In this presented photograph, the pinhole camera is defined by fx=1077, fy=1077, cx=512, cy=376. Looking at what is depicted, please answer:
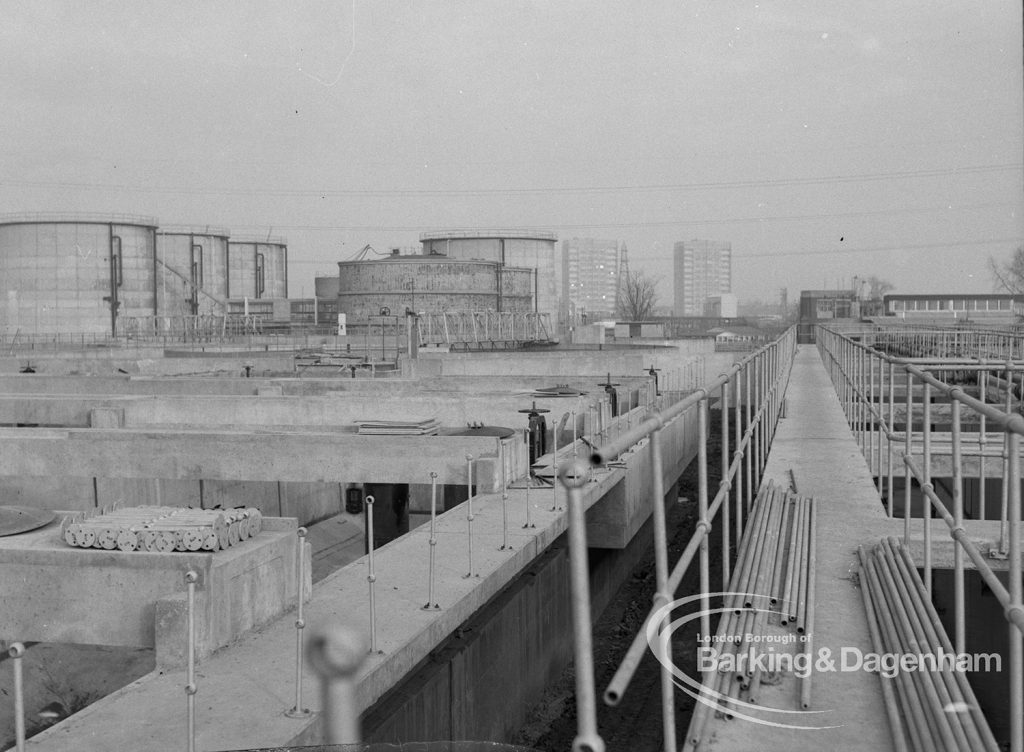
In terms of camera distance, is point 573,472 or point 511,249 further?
point 511,249

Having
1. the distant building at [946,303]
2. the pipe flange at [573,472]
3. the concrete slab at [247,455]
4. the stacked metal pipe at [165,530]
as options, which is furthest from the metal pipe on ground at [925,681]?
the distant building at [946,303]

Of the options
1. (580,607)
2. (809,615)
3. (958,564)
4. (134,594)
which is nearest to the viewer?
(580,607)

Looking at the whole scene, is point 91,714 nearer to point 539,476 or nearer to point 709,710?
point 709,710

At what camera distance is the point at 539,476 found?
12.6 metres

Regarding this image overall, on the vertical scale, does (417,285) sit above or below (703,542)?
above

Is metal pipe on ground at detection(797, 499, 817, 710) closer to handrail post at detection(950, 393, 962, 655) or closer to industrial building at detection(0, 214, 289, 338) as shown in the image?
handrail post at detection(950, 393, 962, 655)

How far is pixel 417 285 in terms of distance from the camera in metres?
56.0

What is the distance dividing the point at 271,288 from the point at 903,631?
7763 centimetres

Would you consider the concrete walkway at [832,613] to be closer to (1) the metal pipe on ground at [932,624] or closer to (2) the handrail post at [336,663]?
(1) the metal pipe on ground at [932,624]

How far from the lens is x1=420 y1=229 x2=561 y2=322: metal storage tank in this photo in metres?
67.6

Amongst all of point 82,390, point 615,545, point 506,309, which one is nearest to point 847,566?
point 615,545

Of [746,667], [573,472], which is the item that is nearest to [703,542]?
[746,667]

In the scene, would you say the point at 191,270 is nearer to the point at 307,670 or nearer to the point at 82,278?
the point at 82,278
